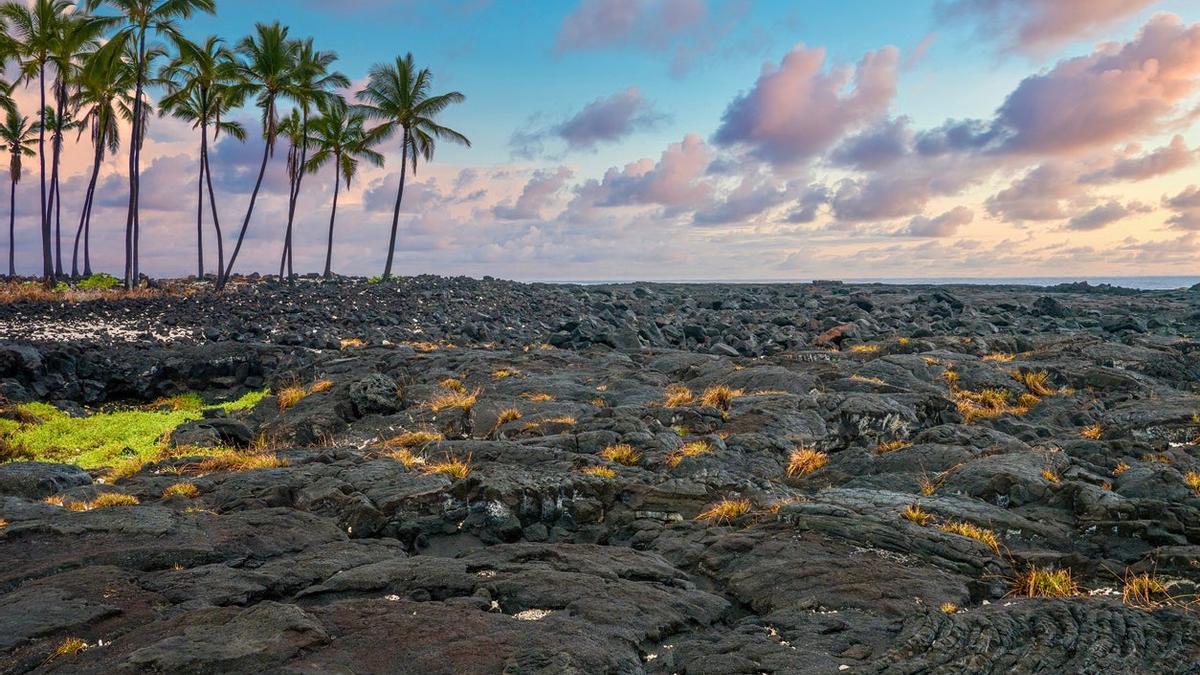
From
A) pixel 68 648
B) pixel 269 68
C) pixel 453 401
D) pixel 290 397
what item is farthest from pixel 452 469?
pixel 269 68

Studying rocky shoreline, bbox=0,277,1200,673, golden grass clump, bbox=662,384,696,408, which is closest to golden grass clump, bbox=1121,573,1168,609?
rocky shoreline, bbox=0,277,1200,673

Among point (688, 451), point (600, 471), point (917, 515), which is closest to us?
point (917, 515)

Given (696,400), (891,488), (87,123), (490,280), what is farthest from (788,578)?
(87,123)

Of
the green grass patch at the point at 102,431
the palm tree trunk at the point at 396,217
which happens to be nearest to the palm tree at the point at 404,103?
the palm tree trunk at the point at 396,217

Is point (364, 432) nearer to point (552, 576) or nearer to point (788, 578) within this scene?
point (552, 576)

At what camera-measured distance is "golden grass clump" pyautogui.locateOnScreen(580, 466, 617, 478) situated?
1134 cm

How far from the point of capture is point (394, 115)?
56875 millimetres

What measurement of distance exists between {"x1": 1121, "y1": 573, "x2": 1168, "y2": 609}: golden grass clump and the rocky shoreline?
0.05 metres

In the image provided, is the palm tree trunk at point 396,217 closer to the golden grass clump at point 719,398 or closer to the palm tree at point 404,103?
the palm tree at point 404,103

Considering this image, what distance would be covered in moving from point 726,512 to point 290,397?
14.1 meters

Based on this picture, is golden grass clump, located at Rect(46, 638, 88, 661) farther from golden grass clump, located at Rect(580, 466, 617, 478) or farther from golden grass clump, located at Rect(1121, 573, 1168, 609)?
golden grass clump, located at Rect(1121, 573, 1168, 609)

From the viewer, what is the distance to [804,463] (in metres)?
13.3

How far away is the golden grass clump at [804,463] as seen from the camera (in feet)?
43.0

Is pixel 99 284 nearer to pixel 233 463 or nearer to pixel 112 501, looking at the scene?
pixel 233 463
